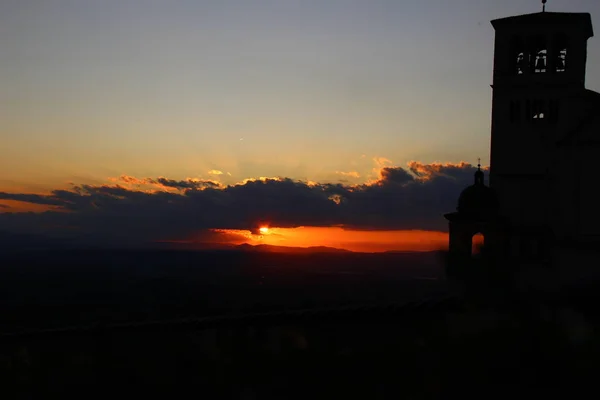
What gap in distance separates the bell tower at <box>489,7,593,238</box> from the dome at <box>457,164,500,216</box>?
449 cm

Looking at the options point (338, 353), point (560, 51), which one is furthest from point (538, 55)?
point (338, 353)

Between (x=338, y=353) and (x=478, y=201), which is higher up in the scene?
(x=478, y=201)

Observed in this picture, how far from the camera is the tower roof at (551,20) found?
121ft


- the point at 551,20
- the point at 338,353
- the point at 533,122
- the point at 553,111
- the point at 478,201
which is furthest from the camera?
the point at 533,122

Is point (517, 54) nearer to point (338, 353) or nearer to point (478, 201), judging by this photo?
point (478, 201)

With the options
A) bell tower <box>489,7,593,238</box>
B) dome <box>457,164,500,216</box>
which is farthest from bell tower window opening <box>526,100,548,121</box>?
dome <box>457,164,500,216</box>

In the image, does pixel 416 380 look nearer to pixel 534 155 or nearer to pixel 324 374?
pixel 324 374

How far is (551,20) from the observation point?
37.1m

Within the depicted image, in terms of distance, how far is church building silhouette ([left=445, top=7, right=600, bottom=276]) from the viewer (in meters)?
32.9

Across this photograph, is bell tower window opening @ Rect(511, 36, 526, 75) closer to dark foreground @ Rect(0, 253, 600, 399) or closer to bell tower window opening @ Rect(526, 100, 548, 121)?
bell tower window opening @ Rect(526, 100, 548, 121)

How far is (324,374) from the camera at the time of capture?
30.9 feet

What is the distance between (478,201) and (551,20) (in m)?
11.2

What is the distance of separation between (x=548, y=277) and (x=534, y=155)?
42.4ft

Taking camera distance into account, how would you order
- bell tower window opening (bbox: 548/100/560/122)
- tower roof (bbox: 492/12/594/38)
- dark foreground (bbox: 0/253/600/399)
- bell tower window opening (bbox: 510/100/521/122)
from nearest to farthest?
dark foreground (bbox: 0/253/600/399), tower roof (bbox: 492/12/594/38), bell tower window opening (bbox: 548/100/560/122), bell tower window opening (bbox: 510/100/521/122)
